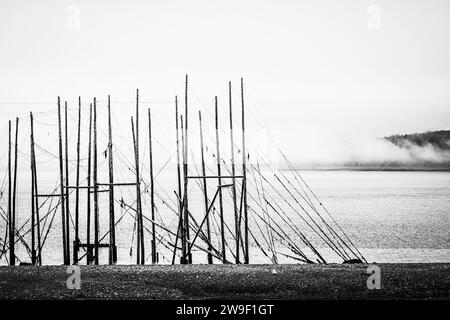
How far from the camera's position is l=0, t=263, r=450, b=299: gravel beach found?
9.20 metres

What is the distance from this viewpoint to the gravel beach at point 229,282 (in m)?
9.20

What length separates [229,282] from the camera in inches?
400

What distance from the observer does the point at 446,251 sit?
154 ft

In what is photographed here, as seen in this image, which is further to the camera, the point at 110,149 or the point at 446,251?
the point at 446,251

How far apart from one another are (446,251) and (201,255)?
88.2 feet

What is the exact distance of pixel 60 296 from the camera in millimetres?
9102

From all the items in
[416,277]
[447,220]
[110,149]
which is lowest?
[447,220]
